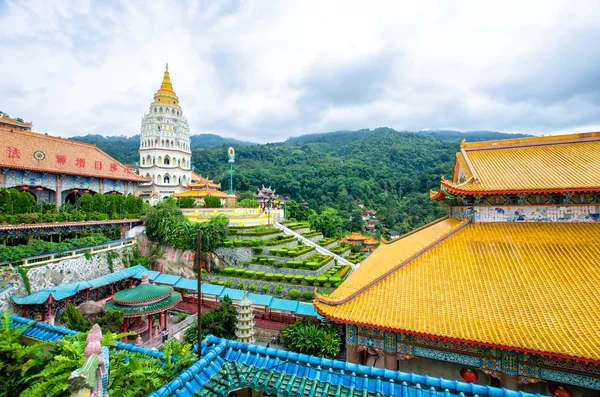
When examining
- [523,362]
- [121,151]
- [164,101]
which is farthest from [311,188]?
[523,362]

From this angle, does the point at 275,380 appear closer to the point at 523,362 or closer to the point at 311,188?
the point at 523,362

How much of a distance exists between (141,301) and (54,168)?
1826cm

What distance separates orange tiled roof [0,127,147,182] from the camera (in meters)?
22.7

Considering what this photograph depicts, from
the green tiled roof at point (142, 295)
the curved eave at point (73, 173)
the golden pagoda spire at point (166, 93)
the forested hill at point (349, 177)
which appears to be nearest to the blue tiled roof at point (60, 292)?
the green tiled roof at point (142, 295)

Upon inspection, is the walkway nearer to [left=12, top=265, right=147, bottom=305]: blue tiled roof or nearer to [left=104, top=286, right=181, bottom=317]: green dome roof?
[left=104, top=286, right=181, bottom=317]: green dome roof

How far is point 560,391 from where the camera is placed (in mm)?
6598

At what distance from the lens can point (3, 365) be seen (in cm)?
514

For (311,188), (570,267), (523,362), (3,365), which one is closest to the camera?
(3,365)

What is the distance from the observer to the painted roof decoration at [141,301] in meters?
14.3

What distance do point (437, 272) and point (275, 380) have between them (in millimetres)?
6220

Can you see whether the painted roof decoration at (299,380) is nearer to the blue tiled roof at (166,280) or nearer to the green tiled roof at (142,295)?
the green tiled roof at (142,295)

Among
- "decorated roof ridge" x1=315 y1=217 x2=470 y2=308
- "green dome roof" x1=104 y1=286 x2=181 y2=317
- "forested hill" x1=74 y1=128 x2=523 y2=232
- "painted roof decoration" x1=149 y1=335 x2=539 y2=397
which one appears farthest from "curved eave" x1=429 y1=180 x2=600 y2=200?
"forested hill" x1=74 y1=128 x2=523 y2=232

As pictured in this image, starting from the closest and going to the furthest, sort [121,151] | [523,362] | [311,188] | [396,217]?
[523,362] → [396,217] → [311,188] → [121,151]

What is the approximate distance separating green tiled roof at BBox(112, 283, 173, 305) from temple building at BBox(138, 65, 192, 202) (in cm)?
2974
